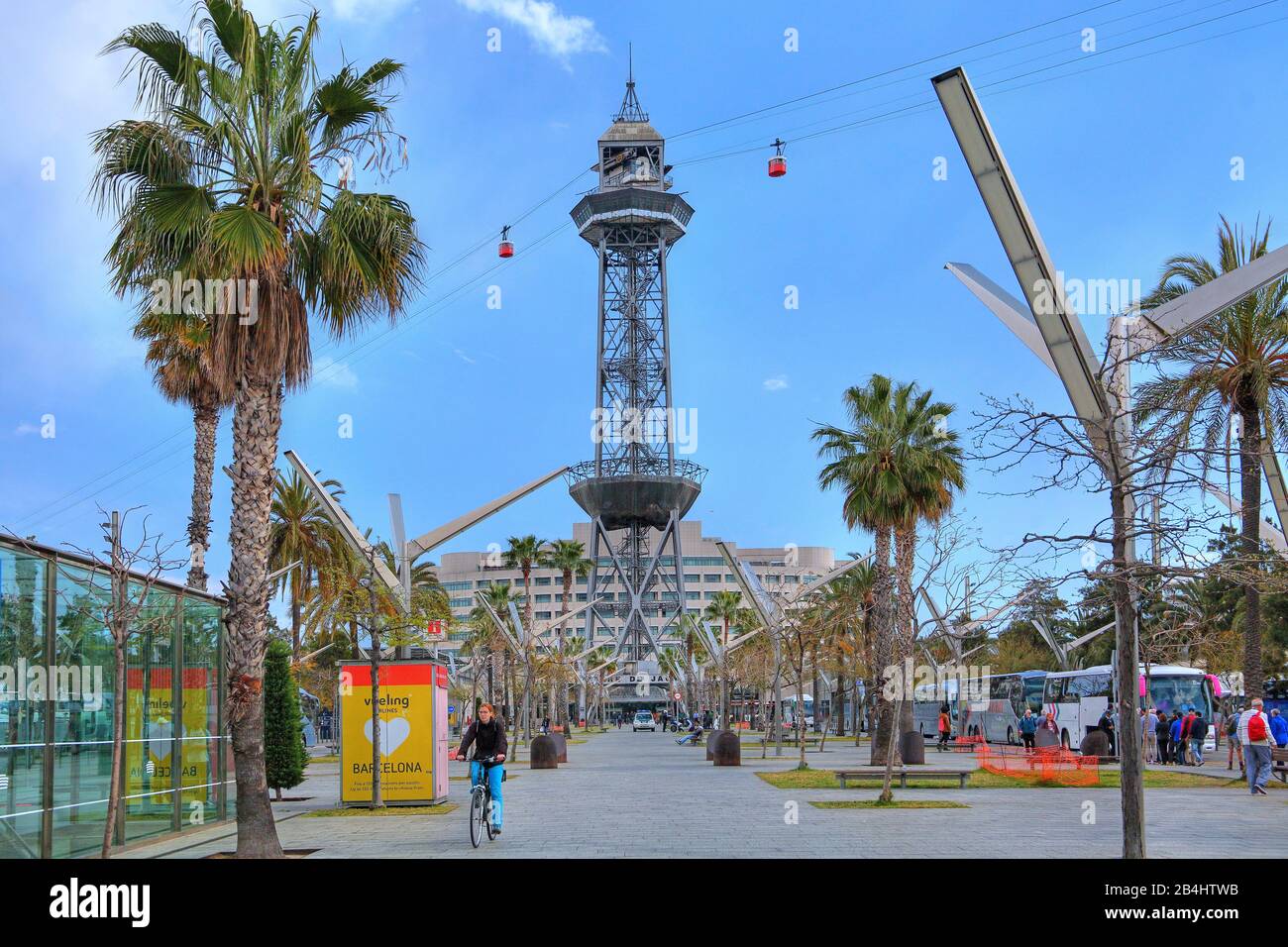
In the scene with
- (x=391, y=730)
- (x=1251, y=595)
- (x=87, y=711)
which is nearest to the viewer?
(x=87, y=711)

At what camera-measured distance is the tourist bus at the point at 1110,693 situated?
47.6 meters

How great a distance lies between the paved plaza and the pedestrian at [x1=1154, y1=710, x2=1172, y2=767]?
13.3m

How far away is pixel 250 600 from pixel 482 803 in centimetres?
413

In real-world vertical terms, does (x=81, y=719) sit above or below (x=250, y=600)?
below

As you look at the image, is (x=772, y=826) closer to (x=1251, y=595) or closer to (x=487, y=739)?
(x=487, y=739)

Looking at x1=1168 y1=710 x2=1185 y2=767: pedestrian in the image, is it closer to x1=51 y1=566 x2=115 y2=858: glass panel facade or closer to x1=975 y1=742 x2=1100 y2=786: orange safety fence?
x1=975 y1=742 x2=1100 y2=786: orange safety fence

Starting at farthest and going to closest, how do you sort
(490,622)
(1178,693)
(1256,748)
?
(490,622), (1178,693), (1256,748)

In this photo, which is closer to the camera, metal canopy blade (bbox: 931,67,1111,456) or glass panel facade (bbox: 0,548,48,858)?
metal canopy blade (bbox: 931,67,1111,456)

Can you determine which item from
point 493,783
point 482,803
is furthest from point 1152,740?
point 482,803

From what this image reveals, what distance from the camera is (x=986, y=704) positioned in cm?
6375

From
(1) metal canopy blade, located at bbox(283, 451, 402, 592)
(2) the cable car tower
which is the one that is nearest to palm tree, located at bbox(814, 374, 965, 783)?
(1) metal canopy blade, located at bbox(283, 451, 402, 592)

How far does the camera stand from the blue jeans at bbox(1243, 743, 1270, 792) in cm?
2461

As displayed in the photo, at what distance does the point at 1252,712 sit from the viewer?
24688 mm
